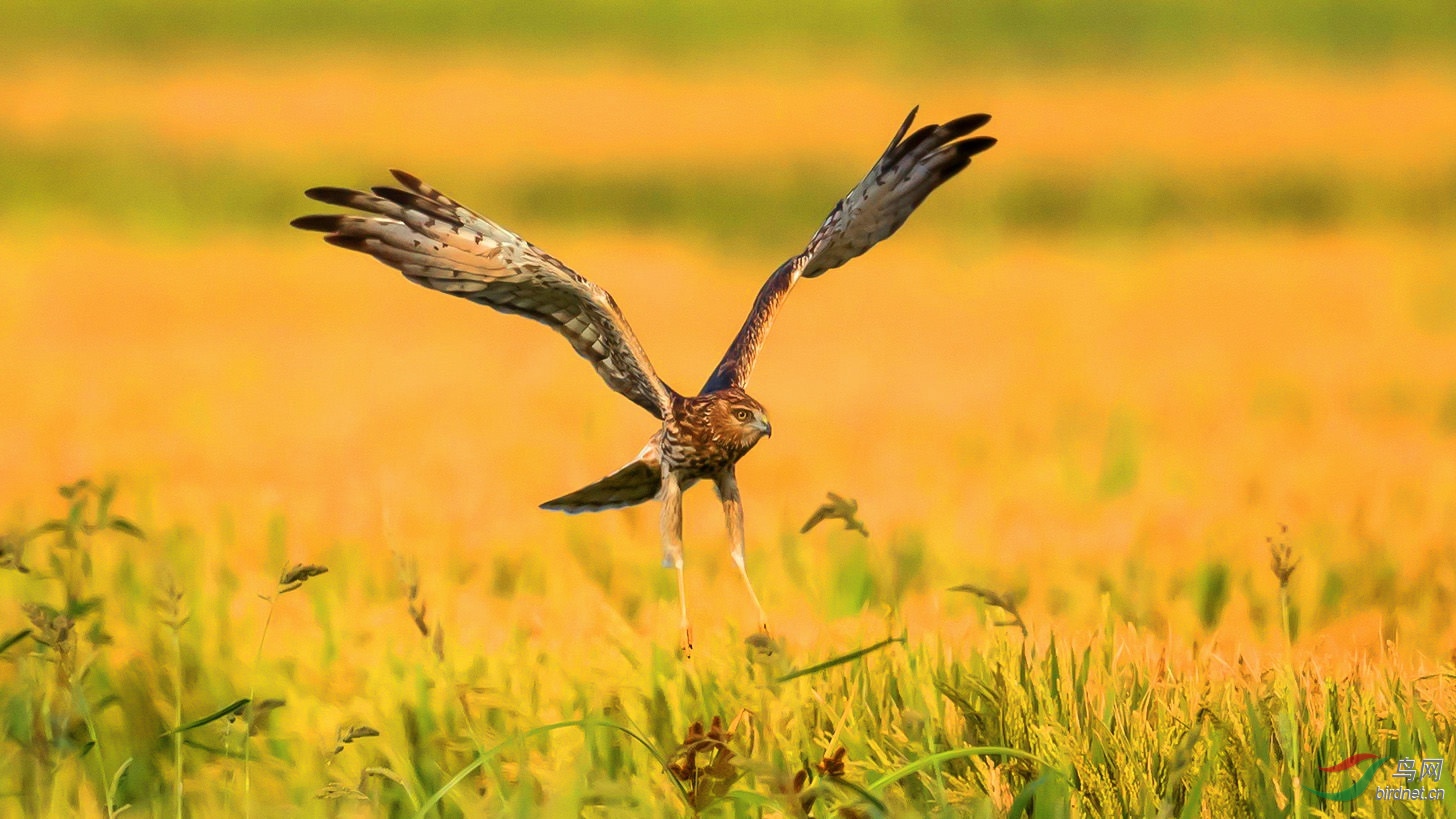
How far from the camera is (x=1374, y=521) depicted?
5.93 meters

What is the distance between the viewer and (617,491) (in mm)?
3693

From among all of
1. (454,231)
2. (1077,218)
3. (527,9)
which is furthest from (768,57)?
(454,231)

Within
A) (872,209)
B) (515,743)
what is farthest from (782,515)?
(515,743)

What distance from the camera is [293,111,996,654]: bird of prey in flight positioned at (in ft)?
10.4

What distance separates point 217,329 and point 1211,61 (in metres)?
18.3

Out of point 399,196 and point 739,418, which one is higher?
point 399,196

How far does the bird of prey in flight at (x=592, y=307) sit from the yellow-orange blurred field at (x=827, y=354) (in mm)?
618

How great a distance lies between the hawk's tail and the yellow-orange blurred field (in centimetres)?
76

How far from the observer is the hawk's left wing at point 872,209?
11.6 feet

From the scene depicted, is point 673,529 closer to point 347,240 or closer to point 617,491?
point 617,491

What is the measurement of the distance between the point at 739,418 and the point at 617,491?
0.55 metres

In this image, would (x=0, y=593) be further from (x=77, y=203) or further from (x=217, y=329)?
(x=77, y=203)
